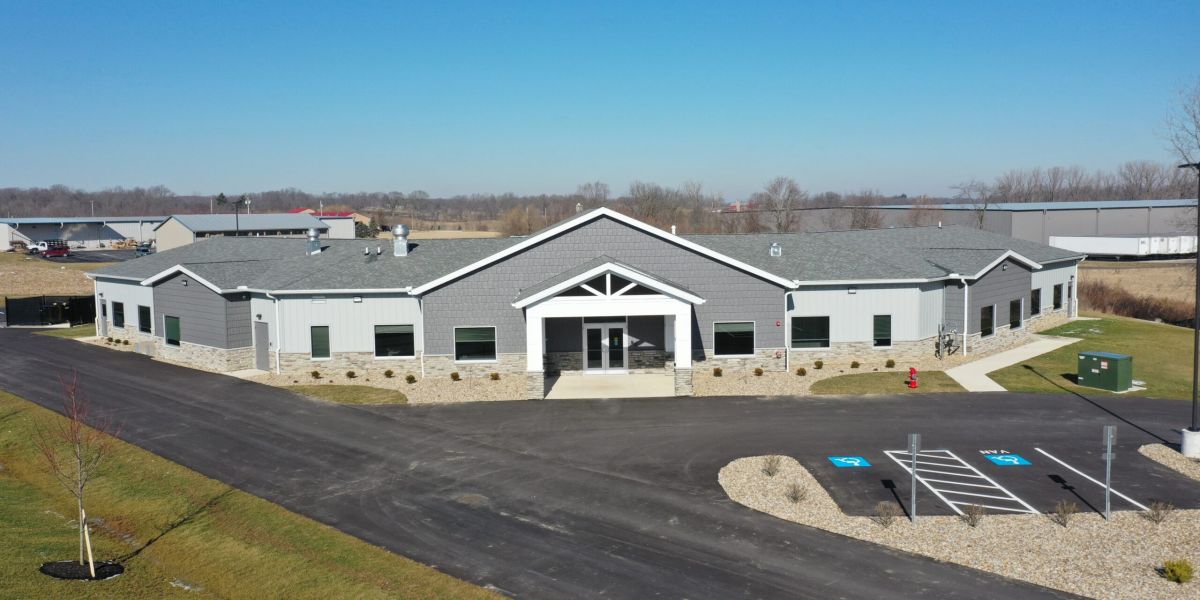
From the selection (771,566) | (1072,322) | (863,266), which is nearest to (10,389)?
(771,566)

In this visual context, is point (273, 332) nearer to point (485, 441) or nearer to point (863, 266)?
point (485, 441)

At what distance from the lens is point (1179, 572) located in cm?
1484

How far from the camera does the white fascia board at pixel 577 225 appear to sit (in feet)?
108

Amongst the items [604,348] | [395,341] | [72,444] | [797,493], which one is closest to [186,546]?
[72,444]

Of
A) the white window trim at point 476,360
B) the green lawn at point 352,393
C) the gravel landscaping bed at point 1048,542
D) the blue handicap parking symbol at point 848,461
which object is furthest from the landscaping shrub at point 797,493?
the white window trim at point 476,360

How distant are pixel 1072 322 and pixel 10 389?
48.9 meters

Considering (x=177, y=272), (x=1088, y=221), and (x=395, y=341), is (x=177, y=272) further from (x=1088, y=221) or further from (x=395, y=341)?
(x=1088, y=221)

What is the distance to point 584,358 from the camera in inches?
1346

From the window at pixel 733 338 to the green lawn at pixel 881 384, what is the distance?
323 centimetres

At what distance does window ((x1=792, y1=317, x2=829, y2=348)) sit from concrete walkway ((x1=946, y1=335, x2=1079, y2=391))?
16.4 feet

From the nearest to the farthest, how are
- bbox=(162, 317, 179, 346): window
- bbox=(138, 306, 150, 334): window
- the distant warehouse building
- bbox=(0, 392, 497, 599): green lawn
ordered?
bbox=(0, 392, 497, 599): green lawn
bbox=(162, 317, 179, 346): window
bbox=(138, 306, 150, 334): window
the distant warehouse building

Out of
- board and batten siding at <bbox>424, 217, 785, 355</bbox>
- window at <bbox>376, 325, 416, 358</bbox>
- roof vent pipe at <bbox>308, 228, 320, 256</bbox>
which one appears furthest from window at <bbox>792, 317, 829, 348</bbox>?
roof vent pipe at <bbox>308, 228, 320, 256</bbox>

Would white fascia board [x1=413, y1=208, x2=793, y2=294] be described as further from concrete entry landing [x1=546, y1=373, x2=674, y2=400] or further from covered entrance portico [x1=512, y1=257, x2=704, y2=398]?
concrete entry landing [x1=546, y1=373, x2=674, y2=400]

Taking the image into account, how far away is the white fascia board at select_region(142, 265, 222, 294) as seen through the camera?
35.8 meters
